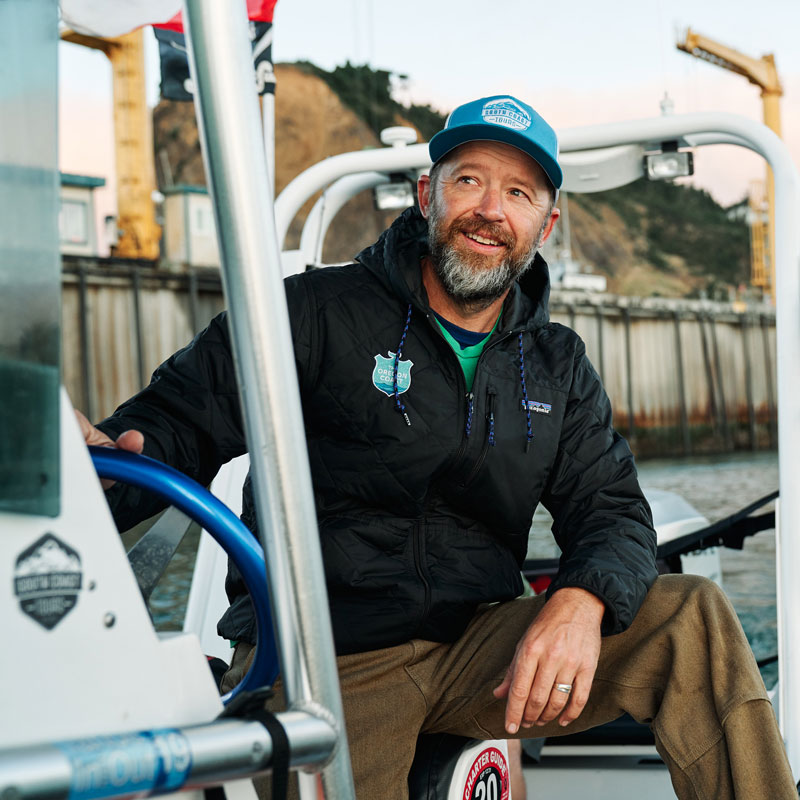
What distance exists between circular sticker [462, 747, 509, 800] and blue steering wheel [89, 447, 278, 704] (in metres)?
0.73

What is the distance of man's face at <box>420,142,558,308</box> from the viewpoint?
6.82 ft

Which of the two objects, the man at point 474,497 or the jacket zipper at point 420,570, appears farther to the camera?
the jacket zipper at point 420,570

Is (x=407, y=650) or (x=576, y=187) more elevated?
(x=576, y=187)

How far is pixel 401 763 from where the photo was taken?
179 centimetres

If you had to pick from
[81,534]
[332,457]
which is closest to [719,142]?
[332,457]

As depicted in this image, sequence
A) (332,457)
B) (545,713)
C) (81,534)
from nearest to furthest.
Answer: (81,534)
(545,713)
(332,457)

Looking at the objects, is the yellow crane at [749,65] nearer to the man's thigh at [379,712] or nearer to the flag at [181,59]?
the flag at [181,59]

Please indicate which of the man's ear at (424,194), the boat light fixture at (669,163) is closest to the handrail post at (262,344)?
the man's ear at (424,194)

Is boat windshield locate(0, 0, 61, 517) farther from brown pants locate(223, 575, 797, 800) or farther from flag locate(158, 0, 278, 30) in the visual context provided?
flag locate(158, 0, 278, 30)

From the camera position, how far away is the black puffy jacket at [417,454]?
6.01 ft

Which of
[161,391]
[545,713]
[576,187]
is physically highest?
[576,187]

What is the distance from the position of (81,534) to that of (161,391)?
88 centimetres

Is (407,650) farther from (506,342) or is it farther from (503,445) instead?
(506,342)

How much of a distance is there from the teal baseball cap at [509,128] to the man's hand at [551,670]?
866 mm
